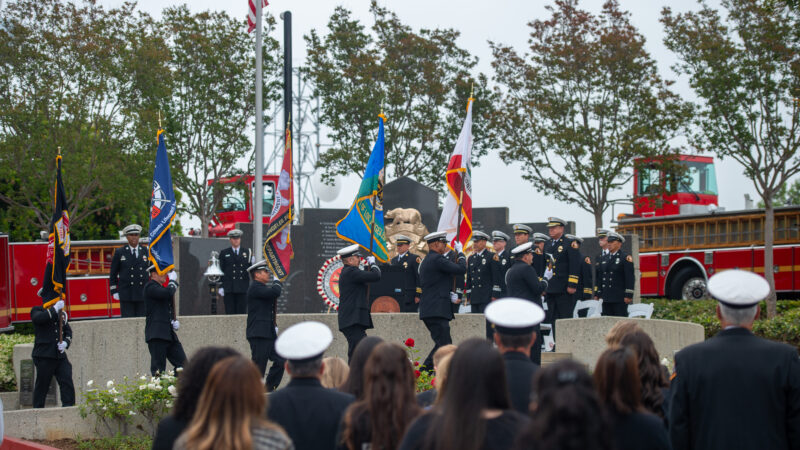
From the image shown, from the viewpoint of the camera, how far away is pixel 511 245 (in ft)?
62.5

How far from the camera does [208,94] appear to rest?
86.5 feet

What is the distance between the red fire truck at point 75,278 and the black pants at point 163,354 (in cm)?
957

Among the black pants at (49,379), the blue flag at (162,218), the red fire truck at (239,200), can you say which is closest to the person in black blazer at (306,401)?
the black pants at (49,379)

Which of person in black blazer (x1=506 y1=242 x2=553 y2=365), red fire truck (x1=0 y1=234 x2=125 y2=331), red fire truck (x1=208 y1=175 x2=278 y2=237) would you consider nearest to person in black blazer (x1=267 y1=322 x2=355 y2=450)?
person in black blazer (x1=506 y1=242 x2=553 y2=365)

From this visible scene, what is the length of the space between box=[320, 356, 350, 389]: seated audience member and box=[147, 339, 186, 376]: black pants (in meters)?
7.13

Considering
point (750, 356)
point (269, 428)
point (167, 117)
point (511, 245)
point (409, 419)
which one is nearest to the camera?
point (269, 428)

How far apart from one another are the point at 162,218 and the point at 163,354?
213 cm

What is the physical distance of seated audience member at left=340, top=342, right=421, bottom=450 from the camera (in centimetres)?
443

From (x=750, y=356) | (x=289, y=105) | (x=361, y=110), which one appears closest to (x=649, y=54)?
(x=361, y=110)

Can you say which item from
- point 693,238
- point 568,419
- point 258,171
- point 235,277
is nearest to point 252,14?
point 258,171

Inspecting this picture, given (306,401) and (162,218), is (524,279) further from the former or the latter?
(306,401)

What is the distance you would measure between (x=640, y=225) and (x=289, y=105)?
9.34 meters

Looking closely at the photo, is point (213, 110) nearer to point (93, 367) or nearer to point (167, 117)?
point (167, 117)

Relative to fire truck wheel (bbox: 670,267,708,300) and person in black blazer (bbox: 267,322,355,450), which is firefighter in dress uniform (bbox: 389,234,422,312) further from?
person in black blazer (bbox: 267,322,355,450)
